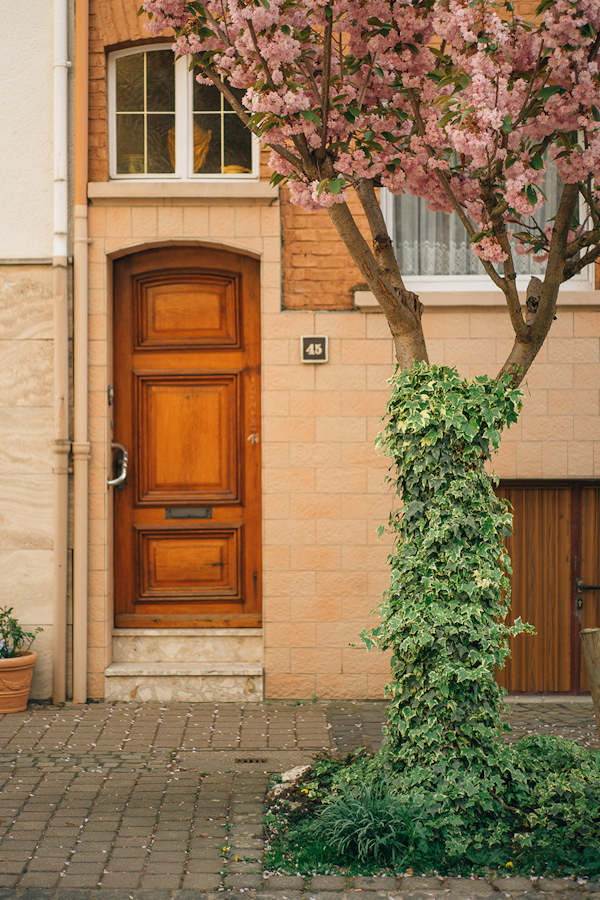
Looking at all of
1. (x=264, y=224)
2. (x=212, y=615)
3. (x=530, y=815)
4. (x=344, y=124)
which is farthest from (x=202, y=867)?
(x=264, y=224)

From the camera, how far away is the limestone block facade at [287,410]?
6480 millimetres

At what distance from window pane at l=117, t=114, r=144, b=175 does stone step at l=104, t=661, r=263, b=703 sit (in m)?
3.85

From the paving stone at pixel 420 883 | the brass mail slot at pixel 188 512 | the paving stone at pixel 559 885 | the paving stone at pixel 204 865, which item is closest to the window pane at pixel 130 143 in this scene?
the brass mail slot at pixel 188 512

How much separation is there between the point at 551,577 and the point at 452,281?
243 cm

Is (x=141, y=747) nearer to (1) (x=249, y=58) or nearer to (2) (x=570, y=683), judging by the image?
(2) (x=570, y=683)

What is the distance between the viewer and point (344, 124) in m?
4.23

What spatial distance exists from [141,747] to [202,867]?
1662mm

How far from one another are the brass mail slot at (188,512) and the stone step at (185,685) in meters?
1.16

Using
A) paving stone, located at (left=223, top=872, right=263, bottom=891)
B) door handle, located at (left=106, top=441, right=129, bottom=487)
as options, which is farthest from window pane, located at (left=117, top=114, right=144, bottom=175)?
paving stone, located at (left=223, top=872, right=263, bottom=891)

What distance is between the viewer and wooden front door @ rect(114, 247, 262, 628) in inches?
266

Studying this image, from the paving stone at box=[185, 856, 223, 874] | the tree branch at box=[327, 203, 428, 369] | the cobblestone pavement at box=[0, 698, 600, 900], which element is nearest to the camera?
the cobblestone pavement at box=[0, 698, 600, 900]

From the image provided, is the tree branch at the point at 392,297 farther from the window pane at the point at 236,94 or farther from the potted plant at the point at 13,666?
the potted plant at the point at 13,666

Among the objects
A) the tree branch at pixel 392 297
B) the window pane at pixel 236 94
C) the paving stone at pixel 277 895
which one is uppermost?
the window pane at pixel 236 94

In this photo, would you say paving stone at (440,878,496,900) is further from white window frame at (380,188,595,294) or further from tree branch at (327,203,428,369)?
white window frame at (380,188,595,294)
